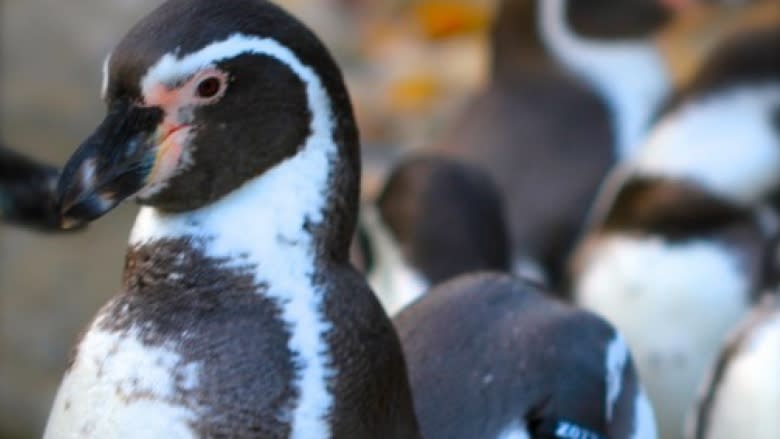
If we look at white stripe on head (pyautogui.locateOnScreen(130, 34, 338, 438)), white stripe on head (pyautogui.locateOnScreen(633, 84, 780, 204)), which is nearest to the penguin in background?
white stripe on head (pyautogui.locateOnScreen(633, 84, 780, 204))

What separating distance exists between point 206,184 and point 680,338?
A: 8.87 feet

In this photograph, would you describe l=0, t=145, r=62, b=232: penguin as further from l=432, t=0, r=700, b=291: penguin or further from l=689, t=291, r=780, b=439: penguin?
l=432, t=0, r=700, b=291: penguin

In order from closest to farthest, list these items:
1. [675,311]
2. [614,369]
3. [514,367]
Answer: [514,367] < [614,369] < [675,311]

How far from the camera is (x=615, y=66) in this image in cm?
664

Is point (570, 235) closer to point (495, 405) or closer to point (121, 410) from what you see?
point (495, 405)

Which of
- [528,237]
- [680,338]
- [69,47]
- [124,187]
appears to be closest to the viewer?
[124,187]

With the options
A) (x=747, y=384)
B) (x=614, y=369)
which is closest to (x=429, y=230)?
(x=747, y=384)

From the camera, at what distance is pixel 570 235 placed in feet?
19.6

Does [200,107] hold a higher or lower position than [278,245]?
higher

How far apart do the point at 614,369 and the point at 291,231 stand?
0.92 metres

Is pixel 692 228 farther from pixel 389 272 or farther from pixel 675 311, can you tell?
pixel 389 272

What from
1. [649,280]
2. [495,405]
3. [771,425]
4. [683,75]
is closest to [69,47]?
[683,75]

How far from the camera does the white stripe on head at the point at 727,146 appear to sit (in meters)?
5.51

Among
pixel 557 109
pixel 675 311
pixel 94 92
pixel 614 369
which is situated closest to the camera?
pixel 614 369
